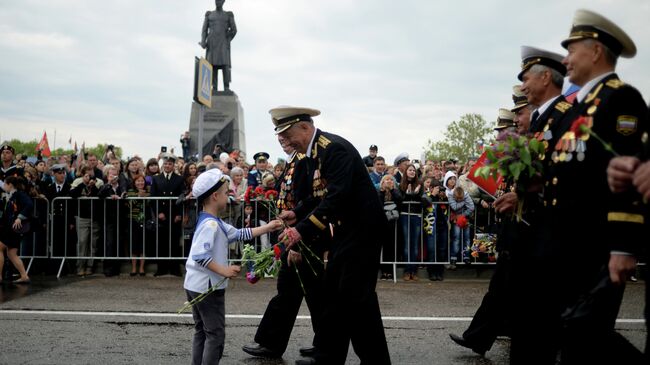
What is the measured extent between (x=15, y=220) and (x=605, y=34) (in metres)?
9.88

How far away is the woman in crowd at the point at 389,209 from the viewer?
38.4 ft

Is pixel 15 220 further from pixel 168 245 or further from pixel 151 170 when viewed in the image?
pixel 151 170

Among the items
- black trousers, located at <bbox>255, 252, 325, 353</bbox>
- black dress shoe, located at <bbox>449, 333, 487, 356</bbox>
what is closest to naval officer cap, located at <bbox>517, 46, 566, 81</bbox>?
black trousers, located at <bbox>255, 252, 325, 353</bbox>

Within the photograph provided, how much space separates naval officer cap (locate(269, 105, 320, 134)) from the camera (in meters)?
5.99

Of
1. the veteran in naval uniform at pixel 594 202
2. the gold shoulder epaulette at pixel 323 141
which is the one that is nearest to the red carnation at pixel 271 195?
the gold shoulder epaulette at pixel 323 141

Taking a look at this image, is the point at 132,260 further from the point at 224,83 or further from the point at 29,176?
the point at 224,83

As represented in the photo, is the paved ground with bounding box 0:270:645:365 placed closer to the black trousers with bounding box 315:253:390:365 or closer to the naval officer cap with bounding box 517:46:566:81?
the black trousers with bounding box 315:253:390:365

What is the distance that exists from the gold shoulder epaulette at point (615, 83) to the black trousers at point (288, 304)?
10.3 ft

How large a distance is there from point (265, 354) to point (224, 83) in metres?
19.8

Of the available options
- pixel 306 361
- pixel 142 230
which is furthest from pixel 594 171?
pixel 142 230

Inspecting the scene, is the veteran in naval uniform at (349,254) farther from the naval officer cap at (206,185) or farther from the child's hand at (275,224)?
the naval officer cap at (206,185)

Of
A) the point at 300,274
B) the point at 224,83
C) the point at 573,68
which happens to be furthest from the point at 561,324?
the point at 224,83

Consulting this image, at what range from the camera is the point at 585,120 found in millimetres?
3928

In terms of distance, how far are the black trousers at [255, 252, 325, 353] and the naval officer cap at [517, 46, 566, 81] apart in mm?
2523
